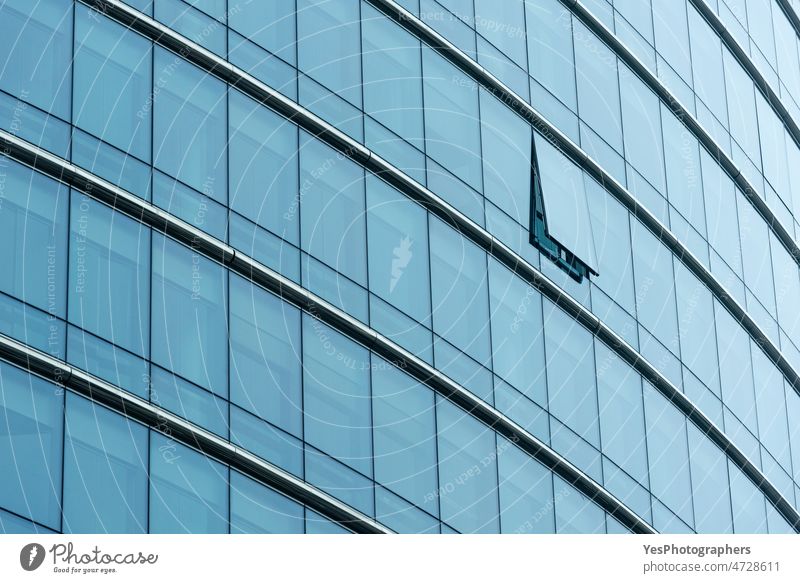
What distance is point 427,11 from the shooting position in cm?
4200

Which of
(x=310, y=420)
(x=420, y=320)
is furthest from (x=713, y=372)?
(x=310, y=420)

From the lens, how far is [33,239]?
34.3 meters

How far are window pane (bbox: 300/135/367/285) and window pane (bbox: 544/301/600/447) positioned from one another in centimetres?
522

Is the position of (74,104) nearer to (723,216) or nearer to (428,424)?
(428,424)

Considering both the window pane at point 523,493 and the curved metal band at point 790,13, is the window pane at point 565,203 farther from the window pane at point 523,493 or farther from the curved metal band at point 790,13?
the curved metal band at point 790,13

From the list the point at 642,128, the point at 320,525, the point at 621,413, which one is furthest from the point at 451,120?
the point at 320,525

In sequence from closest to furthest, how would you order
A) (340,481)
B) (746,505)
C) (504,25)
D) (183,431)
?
1. (183,431)
2. (340,481)
3. (504,25)
4. (746,505)

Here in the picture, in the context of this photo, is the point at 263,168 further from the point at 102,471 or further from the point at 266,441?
the point at 102,471

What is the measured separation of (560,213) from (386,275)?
17.9 feet

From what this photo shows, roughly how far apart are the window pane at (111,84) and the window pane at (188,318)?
1.79 metres

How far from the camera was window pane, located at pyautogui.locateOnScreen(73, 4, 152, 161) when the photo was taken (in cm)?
3578

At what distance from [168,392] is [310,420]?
9.43ft
